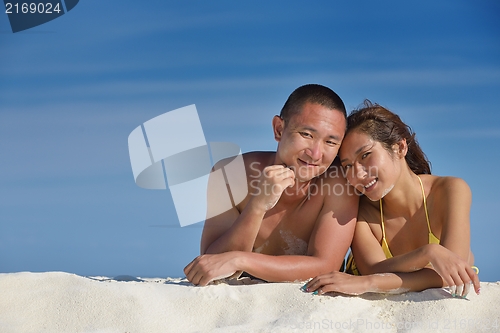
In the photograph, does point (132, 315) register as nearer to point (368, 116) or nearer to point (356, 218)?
point (356, 218)

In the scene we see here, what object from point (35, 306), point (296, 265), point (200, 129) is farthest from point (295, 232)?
point (35, 306)

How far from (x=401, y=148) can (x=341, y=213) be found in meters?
0.88

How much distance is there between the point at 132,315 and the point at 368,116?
2.82 meters

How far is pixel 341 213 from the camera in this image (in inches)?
201

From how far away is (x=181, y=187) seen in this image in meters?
6.18

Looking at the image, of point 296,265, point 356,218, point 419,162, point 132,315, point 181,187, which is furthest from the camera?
point 181,187

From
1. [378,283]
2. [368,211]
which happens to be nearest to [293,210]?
[368,211]

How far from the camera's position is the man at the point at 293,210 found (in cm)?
468

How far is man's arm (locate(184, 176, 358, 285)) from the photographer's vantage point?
14.9 ft

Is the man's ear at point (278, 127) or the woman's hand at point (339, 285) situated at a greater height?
the man's ear at point (278, 127)

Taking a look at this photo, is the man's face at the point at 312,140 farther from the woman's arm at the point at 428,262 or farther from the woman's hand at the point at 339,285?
the woman's hand at the point at 339,285

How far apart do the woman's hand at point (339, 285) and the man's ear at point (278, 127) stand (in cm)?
159

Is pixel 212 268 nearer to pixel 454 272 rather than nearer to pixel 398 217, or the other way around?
pixel 454 272

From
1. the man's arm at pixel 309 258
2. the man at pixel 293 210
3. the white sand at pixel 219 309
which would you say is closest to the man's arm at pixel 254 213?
the man at pixel 293 210
